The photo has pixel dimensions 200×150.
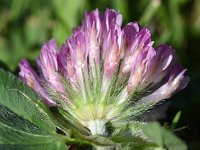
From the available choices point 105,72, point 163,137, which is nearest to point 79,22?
point 105,72

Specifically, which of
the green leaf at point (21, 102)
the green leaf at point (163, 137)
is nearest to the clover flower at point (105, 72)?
the green leaf at point (21, 102)

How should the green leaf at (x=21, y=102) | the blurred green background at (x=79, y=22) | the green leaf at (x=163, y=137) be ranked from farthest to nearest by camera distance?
the blurred green background at (x=79, y=22) < the green leaf at (x=21, y=102) < the green leaf at (x=163, y=137)

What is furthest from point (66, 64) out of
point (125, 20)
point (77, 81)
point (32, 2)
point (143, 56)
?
point (32, 2)

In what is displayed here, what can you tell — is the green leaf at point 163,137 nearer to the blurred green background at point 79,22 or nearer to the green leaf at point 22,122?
the green leaf at point 22,122

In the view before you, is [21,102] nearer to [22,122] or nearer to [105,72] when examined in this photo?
[22,122]

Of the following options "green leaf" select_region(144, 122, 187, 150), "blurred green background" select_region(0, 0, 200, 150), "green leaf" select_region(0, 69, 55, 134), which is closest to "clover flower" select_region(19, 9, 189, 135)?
"green leaf" select_region(0, 69, 55, 134)

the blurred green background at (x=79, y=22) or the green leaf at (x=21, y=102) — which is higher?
the blurred green background at (x=79, y=22)
